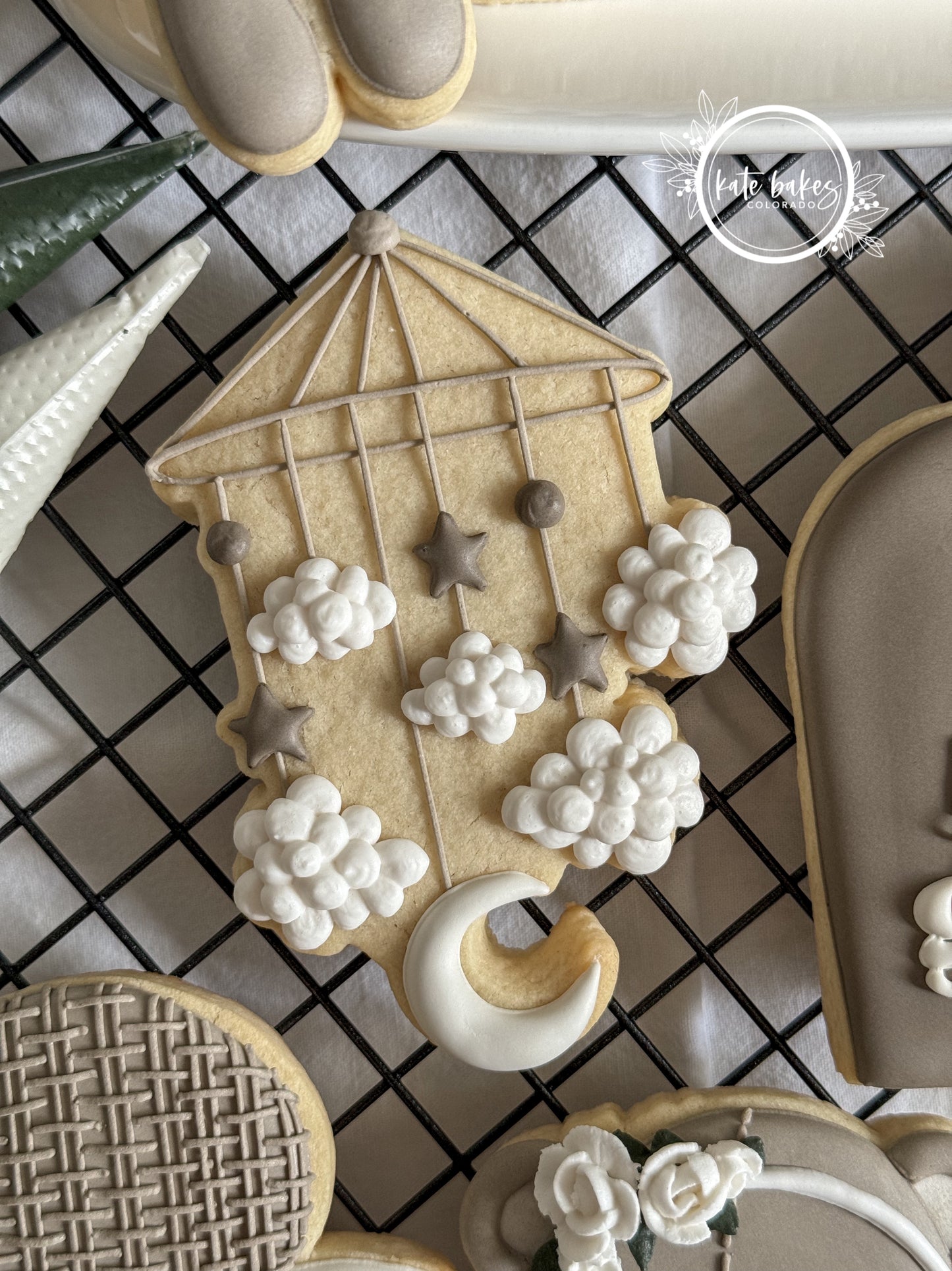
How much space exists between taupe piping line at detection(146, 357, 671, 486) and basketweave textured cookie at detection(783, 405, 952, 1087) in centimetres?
19

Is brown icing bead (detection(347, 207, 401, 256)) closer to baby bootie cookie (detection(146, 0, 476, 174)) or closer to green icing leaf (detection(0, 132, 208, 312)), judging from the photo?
baby bootie cookie (detection(146, 0, 476, 174))

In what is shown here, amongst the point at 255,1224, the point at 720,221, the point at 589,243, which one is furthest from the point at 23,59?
the point at 255,1224

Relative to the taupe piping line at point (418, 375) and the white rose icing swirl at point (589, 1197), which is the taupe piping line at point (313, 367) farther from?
the white rose icing swirl at point (589, 1197)

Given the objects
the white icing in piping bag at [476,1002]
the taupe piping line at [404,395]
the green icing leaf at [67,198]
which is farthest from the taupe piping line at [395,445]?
the white icing in piping bag at [476,1002]

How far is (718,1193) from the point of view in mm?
729

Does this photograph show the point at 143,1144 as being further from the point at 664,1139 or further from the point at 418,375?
the point at 418,375

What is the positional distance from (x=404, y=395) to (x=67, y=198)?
322 mm

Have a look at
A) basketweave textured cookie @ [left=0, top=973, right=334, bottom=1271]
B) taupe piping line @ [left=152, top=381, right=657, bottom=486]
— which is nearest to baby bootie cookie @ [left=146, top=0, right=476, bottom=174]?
taupe piping line @ [left=152, top=381, right=657, bottom=486]

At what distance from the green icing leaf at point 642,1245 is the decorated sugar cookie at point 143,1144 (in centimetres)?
25

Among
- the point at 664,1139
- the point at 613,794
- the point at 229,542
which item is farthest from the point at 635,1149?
the point at 229,542

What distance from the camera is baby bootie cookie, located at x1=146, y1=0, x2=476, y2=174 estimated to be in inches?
25.0

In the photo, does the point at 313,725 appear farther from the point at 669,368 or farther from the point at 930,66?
the point at 930,66

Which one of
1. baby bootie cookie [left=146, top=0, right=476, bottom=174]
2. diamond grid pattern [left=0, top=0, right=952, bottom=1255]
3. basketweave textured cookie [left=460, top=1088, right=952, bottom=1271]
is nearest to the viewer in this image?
baby bootie cookie [left=146, top=0, right=476, bottom=174]

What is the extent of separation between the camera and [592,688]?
76 centimetres
